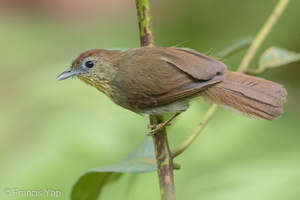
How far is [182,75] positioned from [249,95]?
27 centimetres

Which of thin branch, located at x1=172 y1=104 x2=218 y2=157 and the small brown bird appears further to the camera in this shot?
the small brown bird

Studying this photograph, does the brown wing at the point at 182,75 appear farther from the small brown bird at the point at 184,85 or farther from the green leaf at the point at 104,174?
the green leaf at the point at 104,174

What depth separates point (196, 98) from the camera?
8.41 feet

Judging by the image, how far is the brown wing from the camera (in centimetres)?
240

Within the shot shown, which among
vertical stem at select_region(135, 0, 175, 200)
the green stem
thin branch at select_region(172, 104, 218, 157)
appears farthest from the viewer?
the green stem

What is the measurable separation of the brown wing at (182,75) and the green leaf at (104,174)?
22 centimetres

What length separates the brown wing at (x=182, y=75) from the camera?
2.40 metres

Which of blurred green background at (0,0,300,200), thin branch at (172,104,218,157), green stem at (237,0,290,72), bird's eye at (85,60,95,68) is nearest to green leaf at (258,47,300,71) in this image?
green stem at (237,0,290,72)

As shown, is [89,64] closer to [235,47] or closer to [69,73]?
[69,73]

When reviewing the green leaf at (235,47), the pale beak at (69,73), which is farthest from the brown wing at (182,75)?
the green leaf at (235,47)

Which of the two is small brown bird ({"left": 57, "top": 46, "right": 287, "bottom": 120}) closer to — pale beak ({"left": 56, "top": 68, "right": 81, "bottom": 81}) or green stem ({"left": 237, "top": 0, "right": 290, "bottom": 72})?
A: pale beak ({"left": 56, "top": 68, "right": 81, "bottom": 81})

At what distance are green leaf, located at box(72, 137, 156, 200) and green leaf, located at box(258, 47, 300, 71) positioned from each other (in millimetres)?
792

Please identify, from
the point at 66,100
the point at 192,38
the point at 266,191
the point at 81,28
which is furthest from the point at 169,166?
the point at 81,28

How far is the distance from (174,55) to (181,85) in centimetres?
A: 12
